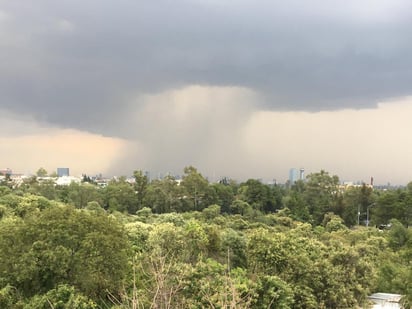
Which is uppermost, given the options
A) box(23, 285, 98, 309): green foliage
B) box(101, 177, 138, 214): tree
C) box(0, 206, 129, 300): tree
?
box(0, 206, 129, 300): tree

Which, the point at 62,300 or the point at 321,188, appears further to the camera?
the point at 321,188

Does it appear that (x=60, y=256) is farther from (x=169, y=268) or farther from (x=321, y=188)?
(x=321, y=188)

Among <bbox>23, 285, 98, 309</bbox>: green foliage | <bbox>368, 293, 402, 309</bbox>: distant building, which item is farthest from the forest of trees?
<bbox>368, 293, 402, 309</bbox>: distant building

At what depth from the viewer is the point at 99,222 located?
11047 millimetres

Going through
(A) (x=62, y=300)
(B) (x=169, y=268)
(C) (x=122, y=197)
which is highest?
(B) (x=169, y=268)

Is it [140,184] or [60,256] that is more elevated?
[60,256]

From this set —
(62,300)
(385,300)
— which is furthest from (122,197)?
(62,300)

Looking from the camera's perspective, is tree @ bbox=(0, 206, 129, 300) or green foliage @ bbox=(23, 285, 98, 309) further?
tree @ bbox=(0, 206, 129, 300)

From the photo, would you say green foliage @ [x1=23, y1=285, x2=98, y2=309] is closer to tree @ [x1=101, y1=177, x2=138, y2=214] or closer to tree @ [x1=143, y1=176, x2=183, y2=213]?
→ tree @ [x1=101, y1=177, x2=138, y2=214]

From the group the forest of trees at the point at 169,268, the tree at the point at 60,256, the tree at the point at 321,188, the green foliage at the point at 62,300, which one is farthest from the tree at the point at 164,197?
the green foliage at the point at 62,300

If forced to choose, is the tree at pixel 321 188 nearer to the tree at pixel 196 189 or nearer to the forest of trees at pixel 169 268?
the tree at pixel 196 189

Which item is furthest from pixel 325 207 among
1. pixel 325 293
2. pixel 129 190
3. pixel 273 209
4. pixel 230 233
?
pixel 325 293

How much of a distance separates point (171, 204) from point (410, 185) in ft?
77.2

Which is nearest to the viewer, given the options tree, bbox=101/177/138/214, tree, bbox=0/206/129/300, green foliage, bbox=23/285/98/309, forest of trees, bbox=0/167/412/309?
green foliage, bbox=23/285/98/309
